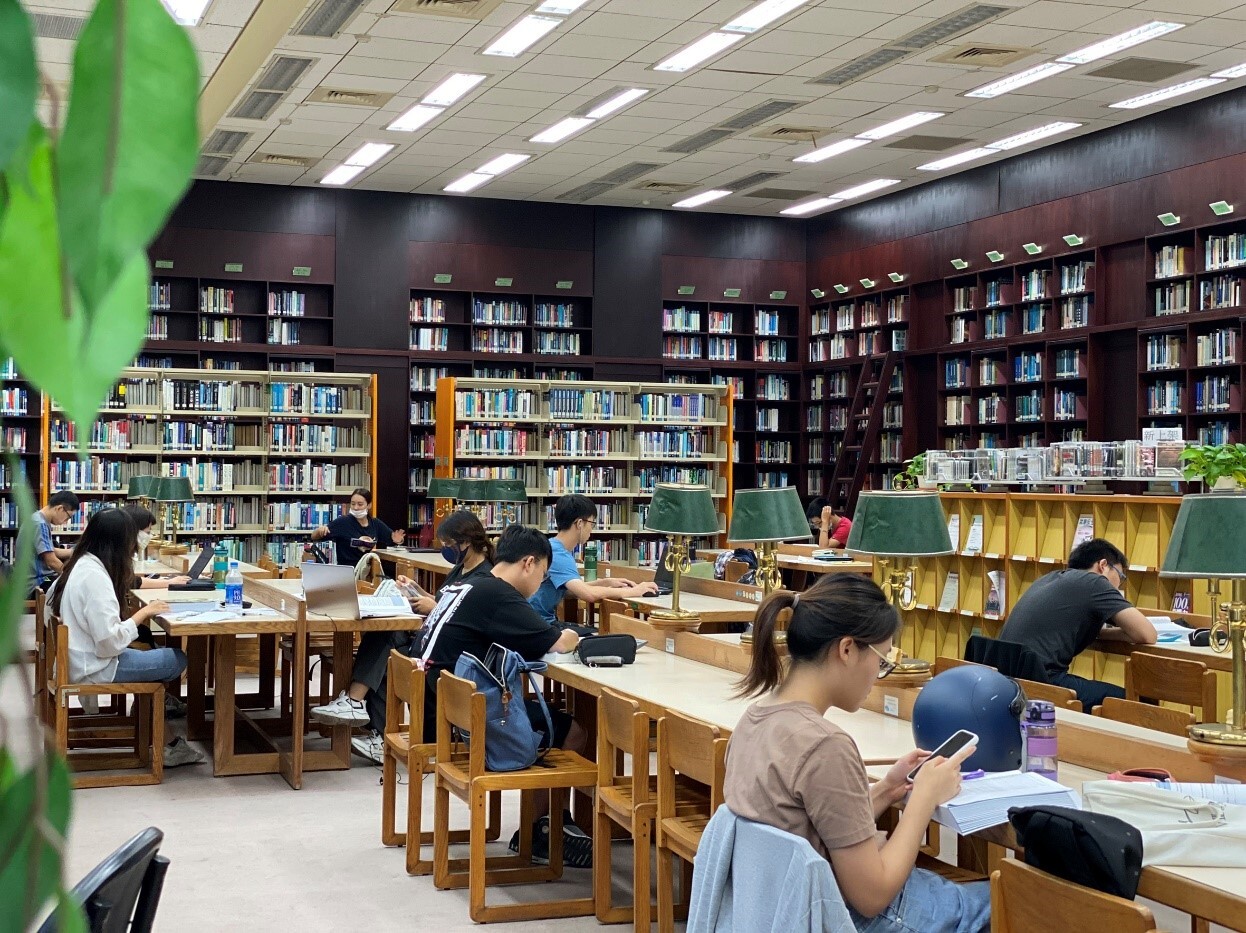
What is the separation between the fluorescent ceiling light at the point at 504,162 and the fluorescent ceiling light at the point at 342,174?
1.16 meters

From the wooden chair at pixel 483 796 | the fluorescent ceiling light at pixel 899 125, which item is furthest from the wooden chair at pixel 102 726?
the fluorescent ceiling light at pixel 899 125

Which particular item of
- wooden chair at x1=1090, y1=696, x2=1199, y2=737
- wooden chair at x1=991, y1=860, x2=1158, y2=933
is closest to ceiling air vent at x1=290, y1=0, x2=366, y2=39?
wooden chair at x1=1090, y1=696, x2=1199, y2=737

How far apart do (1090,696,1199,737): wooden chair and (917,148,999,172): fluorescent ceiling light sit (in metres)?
9.34

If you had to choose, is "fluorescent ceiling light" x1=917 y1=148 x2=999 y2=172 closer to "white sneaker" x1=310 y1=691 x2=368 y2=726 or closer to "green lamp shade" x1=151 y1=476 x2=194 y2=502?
"green lamp shade" x1=151 y1=476 x2=194 y2=502

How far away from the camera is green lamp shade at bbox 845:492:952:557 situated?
4094mm

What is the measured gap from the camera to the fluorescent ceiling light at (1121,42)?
350 inches

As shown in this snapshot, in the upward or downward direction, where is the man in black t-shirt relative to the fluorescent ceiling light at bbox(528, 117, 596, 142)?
downward

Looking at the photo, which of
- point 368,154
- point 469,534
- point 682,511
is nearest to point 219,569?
point 469,534

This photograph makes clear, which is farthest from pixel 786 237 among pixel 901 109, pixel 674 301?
pixel 901 109

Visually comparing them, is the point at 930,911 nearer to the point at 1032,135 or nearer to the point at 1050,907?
the point at 1050,907

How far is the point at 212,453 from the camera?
42.1 feet

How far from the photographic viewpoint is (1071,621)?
539 cm

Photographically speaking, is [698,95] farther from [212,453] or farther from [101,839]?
[101,839]

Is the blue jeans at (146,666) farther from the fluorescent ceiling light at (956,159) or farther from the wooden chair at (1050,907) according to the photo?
the fluorescent ceiling light at (956,159)
